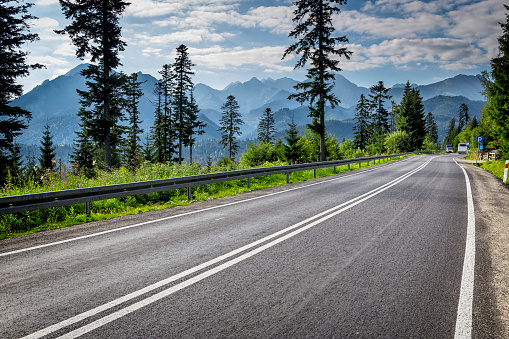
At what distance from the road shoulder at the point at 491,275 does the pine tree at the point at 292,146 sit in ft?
49.2

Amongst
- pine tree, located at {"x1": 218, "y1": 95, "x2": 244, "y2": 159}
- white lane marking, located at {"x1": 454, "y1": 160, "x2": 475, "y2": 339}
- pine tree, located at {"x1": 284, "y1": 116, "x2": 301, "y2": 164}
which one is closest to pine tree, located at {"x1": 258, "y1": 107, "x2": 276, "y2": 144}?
pine tree, located at {"x1": 218, "y1": 95, "x2": 244, "y2": 159}

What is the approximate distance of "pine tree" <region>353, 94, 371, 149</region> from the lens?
6931 cm

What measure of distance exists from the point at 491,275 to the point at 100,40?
2646 cm

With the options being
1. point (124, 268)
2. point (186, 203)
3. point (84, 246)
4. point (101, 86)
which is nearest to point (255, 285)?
point (124, 268)

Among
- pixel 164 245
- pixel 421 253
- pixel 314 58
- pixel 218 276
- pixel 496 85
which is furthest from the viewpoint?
pixel 314 58

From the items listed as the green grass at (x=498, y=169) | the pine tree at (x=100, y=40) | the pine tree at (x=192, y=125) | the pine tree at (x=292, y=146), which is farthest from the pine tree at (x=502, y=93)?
the pine tree at (x=192, y=125)

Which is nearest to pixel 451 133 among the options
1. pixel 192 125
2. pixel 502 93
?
pixel 502 93

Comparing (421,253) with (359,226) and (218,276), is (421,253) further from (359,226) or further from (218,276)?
(218,276)

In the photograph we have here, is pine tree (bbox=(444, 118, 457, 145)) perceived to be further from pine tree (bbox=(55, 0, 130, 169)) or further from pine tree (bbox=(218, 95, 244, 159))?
pine tree (bbox=(55, 0, 130, 169))

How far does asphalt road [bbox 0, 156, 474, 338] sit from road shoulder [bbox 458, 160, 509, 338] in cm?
22

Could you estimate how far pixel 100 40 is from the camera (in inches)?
848

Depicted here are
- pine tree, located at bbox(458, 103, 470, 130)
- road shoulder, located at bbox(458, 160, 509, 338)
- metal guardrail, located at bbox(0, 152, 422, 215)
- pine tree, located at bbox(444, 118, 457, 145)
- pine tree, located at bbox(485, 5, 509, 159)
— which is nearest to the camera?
road shoulder, located at bbox(458, 160, 509, 338)

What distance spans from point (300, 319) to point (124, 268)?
2620mm

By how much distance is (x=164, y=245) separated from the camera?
484 cm
